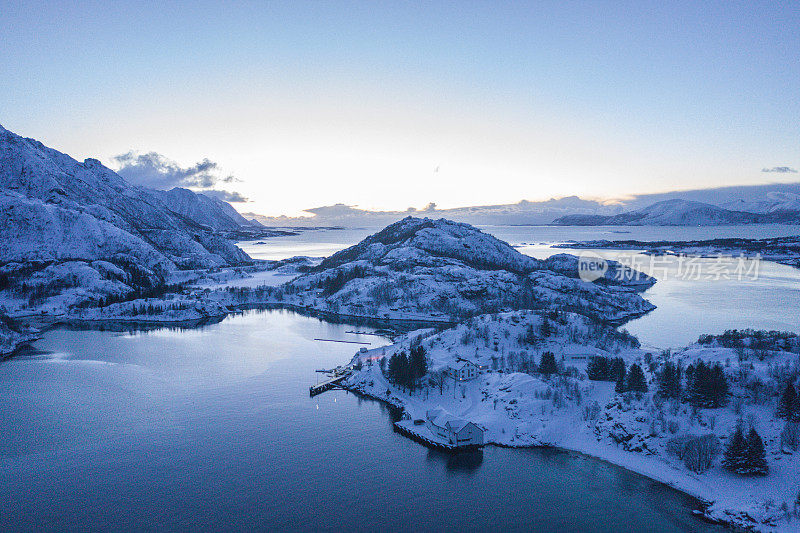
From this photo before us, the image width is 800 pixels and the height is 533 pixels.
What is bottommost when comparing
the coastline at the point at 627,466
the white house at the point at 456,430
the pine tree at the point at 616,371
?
the coastline at the point at 627,466

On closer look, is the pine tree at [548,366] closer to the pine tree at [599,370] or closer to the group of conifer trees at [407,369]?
the pine tree at [599,370]

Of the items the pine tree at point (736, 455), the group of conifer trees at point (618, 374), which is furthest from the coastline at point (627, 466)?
the group of conifer trees at point (618, 374)

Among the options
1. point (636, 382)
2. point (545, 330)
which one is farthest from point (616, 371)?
point (545, 330)

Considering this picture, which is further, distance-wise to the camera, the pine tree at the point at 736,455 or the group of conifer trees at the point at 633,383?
the group of conifer trees at the point at 633,383

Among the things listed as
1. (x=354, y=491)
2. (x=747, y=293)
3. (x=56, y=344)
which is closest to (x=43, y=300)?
(x=56, y=344)

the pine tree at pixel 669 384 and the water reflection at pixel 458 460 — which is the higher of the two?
the pine tree at pixel 669 384

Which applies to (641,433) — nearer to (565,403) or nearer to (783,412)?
(565,403)

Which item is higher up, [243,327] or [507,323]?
[507,323]
